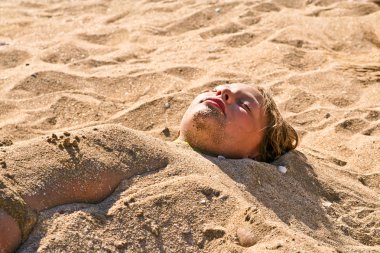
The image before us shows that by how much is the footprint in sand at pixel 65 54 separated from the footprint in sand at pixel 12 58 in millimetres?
153

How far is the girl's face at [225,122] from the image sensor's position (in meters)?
3.45

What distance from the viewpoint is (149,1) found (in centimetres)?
705

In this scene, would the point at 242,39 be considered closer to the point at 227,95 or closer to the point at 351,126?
the point at 351,126

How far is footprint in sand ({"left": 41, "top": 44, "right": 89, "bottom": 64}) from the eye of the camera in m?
5.38

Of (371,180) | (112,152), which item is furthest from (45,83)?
(371,180)

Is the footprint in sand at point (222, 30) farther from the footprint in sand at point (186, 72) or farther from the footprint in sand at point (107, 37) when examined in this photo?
the footprint in sand at point (186, 72)

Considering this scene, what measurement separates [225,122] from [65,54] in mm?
2354

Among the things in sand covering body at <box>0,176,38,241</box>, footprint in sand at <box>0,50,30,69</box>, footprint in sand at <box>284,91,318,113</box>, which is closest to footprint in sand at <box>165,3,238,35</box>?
footprint in sand at <box>0,50,30,69</box>

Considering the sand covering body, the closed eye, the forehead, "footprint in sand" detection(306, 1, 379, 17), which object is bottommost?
"footprint in sand" detection(306, 1, 379, 17)

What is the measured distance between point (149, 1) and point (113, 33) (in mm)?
1104

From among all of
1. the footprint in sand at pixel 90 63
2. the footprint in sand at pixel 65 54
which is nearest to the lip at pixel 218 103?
the footprint in sand at pixel 90 63

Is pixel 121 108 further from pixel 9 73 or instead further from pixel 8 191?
pixel 8 191

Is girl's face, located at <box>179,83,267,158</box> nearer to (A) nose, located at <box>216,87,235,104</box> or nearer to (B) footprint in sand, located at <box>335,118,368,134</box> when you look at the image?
(A) nose, located at <box>216,87,235,104</box>

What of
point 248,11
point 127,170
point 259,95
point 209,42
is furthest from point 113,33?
point 127,170
